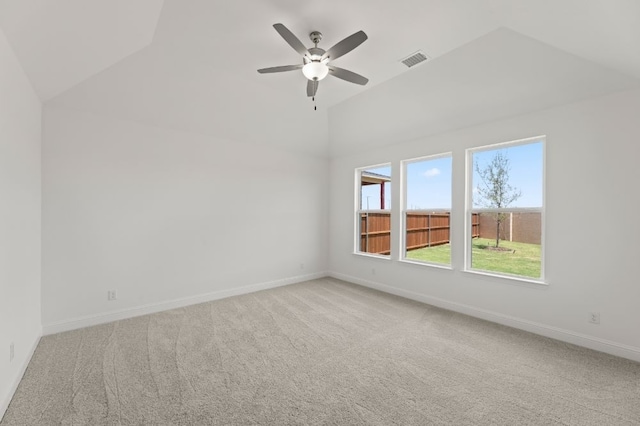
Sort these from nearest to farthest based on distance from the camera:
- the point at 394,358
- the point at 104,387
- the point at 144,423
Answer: the point at 144,423 → the point at 104,387 → the point at 394,358

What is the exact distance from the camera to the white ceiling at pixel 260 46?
76.7 inches

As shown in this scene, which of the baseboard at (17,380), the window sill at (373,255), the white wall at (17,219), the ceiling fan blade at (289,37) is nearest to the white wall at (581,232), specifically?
the window sill at (373,255)

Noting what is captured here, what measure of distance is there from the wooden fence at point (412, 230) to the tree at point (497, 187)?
0.27 m

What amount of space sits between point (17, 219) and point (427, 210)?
4813mm

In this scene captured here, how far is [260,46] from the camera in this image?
2887mm

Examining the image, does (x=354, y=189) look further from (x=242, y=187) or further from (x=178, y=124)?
(x=178, y=124)

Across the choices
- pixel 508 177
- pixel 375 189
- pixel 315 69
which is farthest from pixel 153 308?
pixel 508 177

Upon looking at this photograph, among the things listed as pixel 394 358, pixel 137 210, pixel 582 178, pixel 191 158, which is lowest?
pixel 394 358

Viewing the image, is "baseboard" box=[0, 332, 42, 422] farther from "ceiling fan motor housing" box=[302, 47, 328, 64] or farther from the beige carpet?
"ceiling fan motor housing" box=[302, 47, 328, 64]

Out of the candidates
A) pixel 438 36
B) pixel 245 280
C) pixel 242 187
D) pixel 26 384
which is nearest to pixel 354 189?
pixel 242 187

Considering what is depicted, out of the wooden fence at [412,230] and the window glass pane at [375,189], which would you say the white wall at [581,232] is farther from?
the window glass pane at [375,189]

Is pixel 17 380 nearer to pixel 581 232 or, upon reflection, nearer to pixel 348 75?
pixel 348 75

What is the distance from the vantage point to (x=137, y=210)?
12.1 ft

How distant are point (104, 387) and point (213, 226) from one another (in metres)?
2.51
